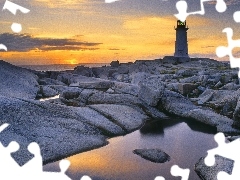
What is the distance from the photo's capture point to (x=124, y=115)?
959 inches

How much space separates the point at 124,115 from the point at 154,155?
7.94 metres

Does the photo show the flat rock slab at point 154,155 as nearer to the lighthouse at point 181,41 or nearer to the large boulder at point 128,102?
the large boulder at point 128,102

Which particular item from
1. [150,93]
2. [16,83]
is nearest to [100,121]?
[150,93]

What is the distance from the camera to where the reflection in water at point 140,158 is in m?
14.8

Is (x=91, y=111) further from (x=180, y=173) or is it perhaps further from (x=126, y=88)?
(x=180, y=173)

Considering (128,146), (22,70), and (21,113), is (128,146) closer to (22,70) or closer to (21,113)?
(21,113)

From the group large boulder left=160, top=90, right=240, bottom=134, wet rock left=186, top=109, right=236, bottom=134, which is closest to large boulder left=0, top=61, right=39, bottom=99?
large boulder left=160, top=90, right=240, bottom=134

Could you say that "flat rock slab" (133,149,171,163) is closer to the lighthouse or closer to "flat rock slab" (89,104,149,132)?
"flat rock slab" (89,104,149,132)

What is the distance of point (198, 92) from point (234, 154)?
2393 centimetres

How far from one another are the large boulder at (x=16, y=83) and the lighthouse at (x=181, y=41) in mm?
51724

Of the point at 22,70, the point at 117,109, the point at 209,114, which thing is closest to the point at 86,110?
the point at 117,109

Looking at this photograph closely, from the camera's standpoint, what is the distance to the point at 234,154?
13211 mm

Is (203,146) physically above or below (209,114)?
below

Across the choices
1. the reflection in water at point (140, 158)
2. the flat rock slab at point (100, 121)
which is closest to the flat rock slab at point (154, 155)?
the reflection in water at point (140, 158)
